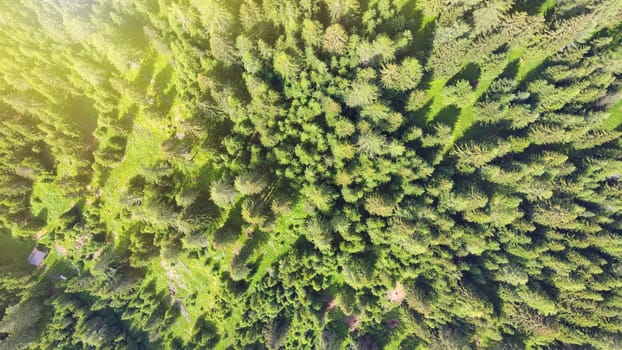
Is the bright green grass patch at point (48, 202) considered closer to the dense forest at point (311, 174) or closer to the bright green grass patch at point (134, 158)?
the dense forest at point (311, 174)

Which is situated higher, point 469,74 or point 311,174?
point 469,74

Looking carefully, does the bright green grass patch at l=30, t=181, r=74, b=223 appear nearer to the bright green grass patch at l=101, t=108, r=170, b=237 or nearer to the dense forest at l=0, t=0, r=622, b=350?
the dense forest at l=0, t=0, r=622, b=350

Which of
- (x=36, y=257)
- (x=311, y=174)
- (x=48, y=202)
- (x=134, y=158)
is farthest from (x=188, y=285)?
(x=311, y=174)

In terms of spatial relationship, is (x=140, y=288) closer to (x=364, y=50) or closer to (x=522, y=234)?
(x=364, y=50)

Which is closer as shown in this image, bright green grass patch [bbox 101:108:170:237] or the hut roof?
bright green grass patch [bbox 101:108:170:237]

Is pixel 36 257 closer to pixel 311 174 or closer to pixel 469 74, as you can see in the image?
pixel 311 174

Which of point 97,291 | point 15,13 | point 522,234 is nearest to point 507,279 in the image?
point 522,234

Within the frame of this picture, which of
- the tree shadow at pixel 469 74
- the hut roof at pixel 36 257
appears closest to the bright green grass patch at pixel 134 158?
the hut roof at pixel 36 257

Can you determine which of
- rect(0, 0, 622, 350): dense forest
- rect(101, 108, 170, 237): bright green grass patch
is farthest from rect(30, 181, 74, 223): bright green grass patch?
rect(101, 108, 170, 237): bright green grass patch
